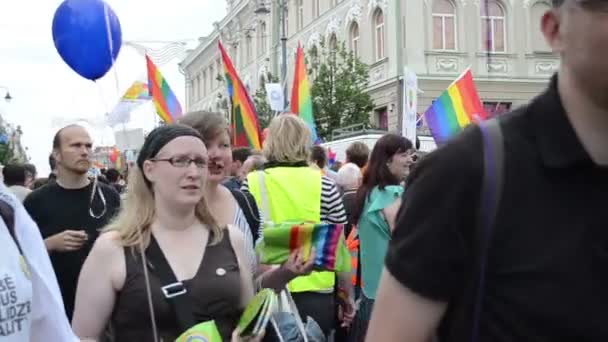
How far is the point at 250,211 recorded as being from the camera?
4.35 m

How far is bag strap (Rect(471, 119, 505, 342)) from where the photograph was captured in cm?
140

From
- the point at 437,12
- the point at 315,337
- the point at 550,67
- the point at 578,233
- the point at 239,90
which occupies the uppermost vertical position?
the point at 437,12

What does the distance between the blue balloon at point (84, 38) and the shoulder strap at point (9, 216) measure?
224 inches

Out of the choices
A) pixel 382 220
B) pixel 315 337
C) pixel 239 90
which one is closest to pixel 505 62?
pixel 239 90

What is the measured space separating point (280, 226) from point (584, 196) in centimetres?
226

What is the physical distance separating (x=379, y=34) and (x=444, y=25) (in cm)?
258

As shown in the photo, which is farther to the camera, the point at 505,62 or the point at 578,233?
the point at 505,62

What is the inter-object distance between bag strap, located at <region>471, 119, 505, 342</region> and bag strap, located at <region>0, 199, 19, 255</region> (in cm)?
139

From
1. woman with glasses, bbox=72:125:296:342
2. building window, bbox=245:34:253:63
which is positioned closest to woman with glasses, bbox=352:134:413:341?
woman with glasses, bbox=72:125:296:342

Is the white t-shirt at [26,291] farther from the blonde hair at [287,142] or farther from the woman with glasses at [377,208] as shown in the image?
the woman with glasses at [377,208]

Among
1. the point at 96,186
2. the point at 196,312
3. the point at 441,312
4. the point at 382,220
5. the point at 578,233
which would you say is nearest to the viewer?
the point at 578,233

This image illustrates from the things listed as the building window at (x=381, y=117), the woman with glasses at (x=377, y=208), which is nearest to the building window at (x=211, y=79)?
the building window at (x=381, y=117)

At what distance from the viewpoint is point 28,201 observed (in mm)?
5316

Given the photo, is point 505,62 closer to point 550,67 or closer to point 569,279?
point 550,67
